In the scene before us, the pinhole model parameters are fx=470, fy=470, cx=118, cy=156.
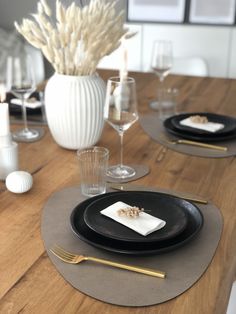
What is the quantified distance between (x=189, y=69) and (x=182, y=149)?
150cm

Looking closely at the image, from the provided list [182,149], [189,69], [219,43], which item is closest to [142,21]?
[219,43]

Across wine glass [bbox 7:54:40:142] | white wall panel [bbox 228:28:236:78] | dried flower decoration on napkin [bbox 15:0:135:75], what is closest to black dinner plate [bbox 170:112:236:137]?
dried flower decoration on napkin [bbox 15:0:135:75]

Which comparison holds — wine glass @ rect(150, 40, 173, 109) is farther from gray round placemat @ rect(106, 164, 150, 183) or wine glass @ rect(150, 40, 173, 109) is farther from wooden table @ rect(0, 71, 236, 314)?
gray round placemat @ rect(106, 164, 150, 183)

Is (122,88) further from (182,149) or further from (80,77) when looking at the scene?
(182,149)

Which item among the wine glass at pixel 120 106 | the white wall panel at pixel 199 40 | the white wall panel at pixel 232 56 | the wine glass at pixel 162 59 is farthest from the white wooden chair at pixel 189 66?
the wine glass at pixel 120 106

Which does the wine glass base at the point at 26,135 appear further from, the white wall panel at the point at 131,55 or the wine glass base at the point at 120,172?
the white wall panel at the point at 131,55

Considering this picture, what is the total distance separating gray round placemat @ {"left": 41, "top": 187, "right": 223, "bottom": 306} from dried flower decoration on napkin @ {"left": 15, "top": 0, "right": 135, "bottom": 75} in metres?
0.48

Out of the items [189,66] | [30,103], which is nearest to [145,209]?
[30,103]

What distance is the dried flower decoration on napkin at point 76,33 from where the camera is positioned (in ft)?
3.92

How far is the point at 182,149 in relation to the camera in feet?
4.42

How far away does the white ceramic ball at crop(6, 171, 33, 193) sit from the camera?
105 centimetres

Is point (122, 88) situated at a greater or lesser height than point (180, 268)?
greater

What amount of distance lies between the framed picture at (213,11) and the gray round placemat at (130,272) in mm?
2592

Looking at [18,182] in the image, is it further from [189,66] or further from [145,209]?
[189,66]
